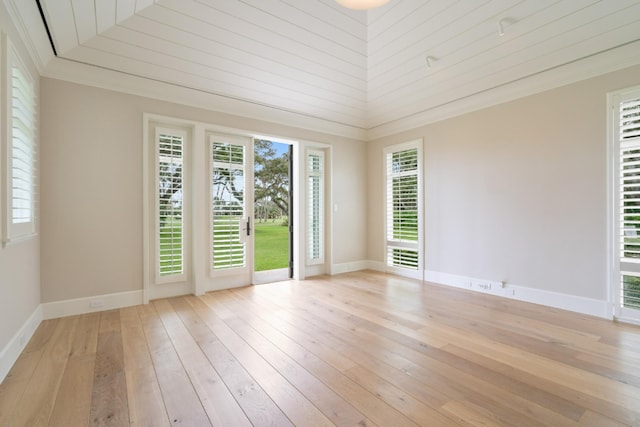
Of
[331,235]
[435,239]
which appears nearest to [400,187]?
[435,239]

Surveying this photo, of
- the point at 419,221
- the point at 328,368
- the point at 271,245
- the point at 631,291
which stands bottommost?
the point at 328,368

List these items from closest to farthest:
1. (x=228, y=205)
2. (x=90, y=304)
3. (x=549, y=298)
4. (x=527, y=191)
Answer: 1. (x=90, y=304)
2. (x=549, y=298)
3. (x=527, y=191)
4. (x=228, y=205)

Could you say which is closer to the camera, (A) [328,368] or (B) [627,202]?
(A) [328,368]

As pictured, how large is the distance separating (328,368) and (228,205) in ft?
9.76

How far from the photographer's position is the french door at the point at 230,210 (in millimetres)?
4344

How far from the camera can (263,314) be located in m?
3.41

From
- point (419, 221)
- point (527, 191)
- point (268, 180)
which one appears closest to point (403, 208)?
point (419, 221)

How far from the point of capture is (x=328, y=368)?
2.20m

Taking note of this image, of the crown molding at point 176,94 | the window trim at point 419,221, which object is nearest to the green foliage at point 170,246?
the crown molding at point 176,94

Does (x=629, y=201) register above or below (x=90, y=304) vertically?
above

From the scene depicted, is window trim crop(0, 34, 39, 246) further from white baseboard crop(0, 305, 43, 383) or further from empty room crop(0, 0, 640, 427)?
white baseboard crop(0, 305, 43, 383)

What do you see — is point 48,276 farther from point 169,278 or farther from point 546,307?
point 546,307

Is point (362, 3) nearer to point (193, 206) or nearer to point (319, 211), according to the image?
point (193, 206)

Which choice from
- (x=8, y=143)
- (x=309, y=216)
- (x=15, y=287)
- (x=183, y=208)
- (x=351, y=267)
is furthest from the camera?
(x=351, y=267)
